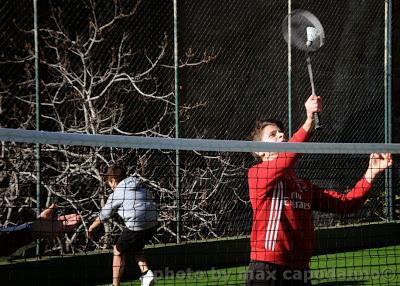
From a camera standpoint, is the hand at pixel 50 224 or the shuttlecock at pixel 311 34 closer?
the hand at pixel 50 224

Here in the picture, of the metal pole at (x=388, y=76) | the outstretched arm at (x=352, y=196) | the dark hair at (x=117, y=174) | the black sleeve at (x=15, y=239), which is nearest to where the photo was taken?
the black sleeve at (x=15, y=239)

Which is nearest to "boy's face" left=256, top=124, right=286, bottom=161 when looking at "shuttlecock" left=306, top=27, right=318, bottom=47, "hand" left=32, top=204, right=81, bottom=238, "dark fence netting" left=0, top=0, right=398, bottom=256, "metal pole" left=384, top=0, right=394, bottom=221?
"hand" left=32, top=204, right=81, bottom=238

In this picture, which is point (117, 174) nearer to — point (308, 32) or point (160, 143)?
point (308, 32)

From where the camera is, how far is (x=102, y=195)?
332 inches

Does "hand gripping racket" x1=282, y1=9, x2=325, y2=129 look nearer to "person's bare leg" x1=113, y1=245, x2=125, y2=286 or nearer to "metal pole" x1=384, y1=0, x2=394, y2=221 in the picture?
"person's bare leg" x1=113, y1=245, x2=125, y2=286

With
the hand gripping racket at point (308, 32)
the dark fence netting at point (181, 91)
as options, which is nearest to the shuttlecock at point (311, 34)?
the hand gripping racket at point (308, 32)

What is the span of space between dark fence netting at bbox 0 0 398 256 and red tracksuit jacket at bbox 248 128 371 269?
3.19 metres

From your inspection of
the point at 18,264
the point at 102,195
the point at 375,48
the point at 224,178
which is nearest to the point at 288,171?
the point at 18,264

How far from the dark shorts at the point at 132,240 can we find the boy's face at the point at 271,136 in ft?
9.41

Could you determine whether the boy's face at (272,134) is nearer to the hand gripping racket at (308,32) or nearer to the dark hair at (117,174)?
the hand gripping racket at (308,32)

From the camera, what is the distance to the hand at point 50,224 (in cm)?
371

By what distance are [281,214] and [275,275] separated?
12.8 inches

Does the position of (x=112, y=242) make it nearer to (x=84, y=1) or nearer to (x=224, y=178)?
(x=224, y=178)

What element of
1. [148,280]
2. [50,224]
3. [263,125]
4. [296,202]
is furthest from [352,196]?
[148,280]
